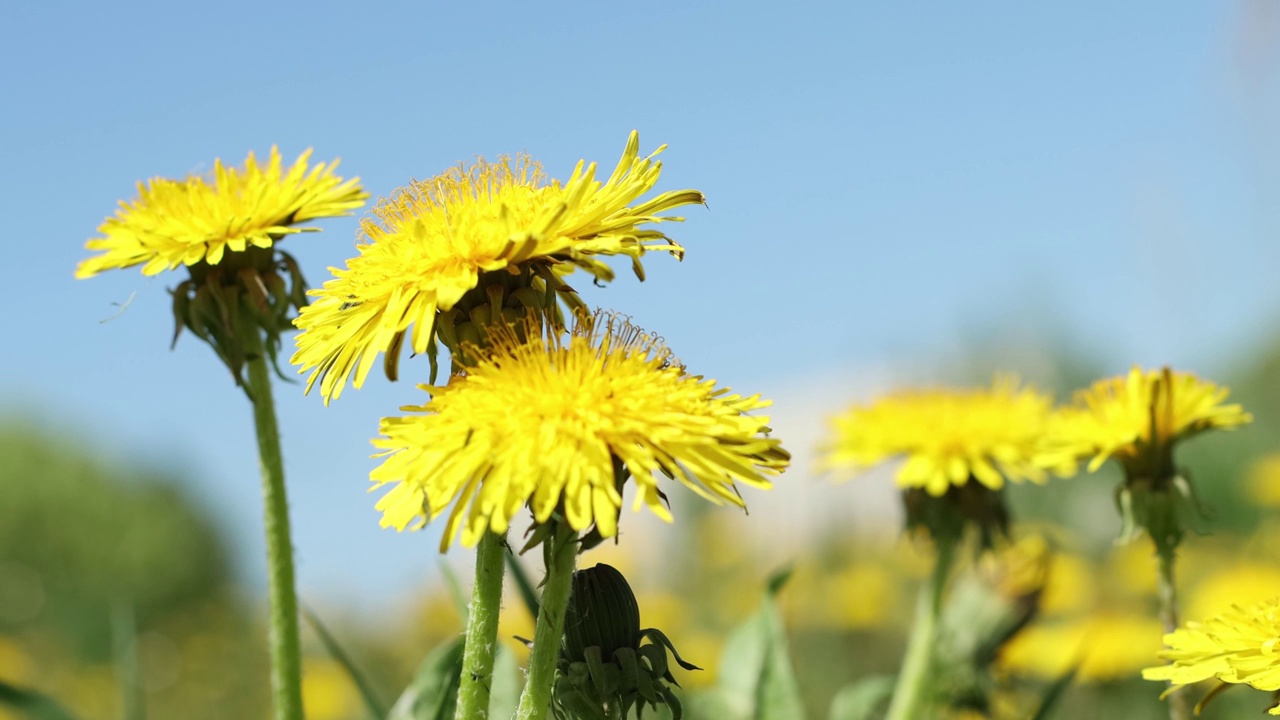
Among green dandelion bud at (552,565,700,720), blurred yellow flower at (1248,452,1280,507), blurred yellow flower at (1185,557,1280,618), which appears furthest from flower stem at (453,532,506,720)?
blurred yellow flower at (1248,452,1280,507)

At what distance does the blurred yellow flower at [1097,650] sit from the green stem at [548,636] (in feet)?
10.8

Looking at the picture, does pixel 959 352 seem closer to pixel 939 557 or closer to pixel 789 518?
pixel 789 518

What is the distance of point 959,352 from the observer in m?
13.7

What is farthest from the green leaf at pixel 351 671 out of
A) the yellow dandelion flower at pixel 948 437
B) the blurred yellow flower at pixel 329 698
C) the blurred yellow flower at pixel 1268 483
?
the blurred yellow flower at pixel 1268 483

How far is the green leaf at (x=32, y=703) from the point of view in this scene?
2.47 meters

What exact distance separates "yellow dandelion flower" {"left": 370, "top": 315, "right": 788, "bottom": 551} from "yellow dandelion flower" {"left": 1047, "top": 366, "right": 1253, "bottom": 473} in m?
1.32

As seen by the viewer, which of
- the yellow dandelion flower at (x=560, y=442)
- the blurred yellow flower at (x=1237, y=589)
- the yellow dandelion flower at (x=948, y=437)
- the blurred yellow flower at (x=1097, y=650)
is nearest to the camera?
the yellow dandelion flower at (x=560, y=442)

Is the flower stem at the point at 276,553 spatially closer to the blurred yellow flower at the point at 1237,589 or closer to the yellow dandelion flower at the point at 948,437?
the yellow dandelion flower at the point at 948,437

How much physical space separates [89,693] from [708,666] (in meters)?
5.54

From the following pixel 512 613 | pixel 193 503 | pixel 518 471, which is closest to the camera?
pixel 518 471

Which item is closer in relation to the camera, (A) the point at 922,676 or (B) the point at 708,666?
(A) the point at 922,676

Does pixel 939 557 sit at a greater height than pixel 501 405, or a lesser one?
lesser

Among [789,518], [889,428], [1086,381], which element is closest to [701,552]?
[789,518]

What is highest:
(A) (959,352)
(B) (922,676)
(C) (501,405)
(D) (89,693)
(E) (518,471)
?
(A) (959,352)
